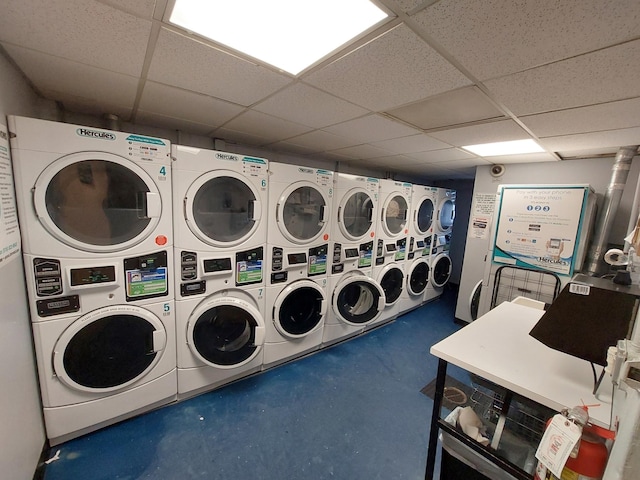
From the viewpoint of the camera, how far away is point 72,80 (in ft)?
4.68

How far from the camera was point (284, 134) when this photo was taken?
7.87 feet

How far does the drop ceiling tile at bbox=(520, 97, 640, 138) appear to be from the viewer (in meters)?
1.38

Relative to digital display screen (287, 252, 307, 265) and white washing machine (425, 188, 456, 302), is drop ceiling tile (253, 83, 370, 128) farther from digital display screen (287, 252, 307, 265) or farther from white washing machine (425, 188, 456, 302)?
white washing machine (425, 188, 456, 302)

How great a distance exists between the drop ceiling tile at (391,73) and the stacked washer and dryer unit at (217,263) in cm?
84

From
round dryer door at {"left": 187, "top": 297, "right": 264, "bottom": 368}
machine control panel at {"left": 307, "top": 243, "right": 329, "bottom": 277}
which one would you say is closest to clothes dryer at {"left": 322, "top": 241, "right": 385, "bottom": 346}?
machine control panel at {"left": 307, "top": 243, "right": 329, "bottom": 277}

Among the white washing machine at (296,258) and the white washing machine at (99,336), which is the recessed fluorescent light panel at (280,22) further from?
the white washing machine at (99,336)

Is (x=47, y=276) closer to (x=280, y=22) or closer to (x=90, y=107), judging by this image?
(x=90, y=107)

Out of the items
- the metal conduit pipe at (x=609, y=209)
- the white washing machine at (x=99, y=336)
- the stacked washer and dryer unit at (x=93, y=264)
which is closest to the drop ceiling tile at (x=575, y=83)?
the metal conduit pipe at (x=609, y=209)

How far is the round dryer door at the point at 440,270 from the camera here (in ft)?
13.2

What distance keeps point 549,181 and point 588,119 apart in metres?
1.56

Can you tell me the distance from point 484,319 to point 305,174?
5.32 ft

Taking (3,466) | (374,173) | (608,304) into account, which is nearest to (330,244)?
(608,304)

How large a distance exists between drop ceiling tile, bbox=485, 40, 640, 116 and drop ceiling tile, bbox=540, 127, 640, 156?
739 mm

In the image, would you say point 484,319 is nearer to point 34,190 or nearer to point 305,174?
point 305,174
